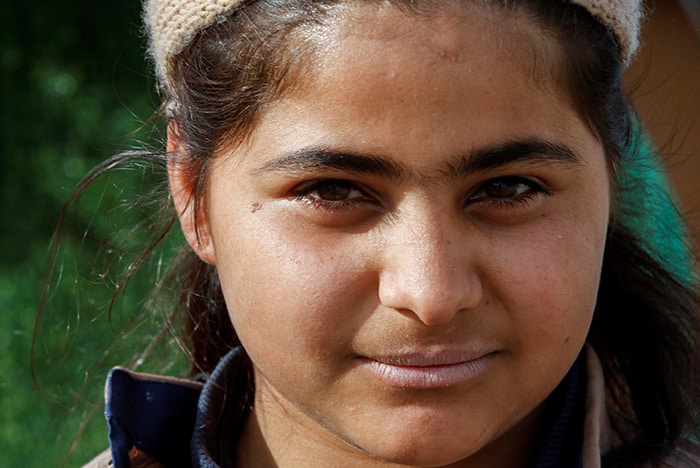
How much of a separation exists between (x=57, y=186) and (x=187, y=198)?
264 cm

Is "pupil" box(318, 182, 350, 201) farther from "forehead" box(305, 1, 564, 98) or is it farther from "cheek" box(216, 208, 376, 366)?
"forehead" box(305, 1, 564, 98)

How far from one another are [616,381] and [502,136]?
3.02ft

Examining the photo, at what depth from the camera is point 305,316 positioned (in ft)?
6.43

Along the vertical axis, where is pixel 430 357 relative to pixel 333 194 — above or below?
below

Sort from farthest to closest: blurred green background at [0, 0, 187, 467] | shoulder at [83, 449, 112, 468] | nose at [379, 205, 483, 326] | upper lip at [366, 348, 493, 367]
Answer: blurred green background at [0, 0, 187, 467]
shoulder at [83, 449, 112, 468]
upper lip at [366, 348, 493, 367]
nose at [379, 205, 483, 326]

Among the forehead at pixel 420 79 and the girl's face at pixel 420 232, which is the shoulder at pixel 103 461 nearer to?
the girl's face at pixel 420 232

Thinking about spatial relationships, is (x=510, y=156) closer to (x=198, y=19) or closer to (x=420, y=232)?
(x=420, y=232)

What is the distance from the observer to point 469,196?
6.47 ft

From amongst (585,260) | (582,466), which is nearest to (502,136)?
(585,260)

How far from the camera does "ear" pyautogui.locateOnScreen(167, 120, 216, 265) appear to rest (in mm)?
2289

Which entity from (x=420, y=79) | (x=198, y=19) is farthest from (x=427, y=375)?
(x=198, y=19)

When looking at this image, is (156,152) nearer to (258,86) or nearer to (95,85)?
(258,86)

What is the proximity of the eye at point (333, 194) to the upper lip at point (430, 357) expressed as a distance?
0.93 ft

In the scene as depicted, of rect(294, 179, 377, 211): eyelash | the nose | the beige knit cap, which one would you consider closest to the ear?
the beige knit cap
